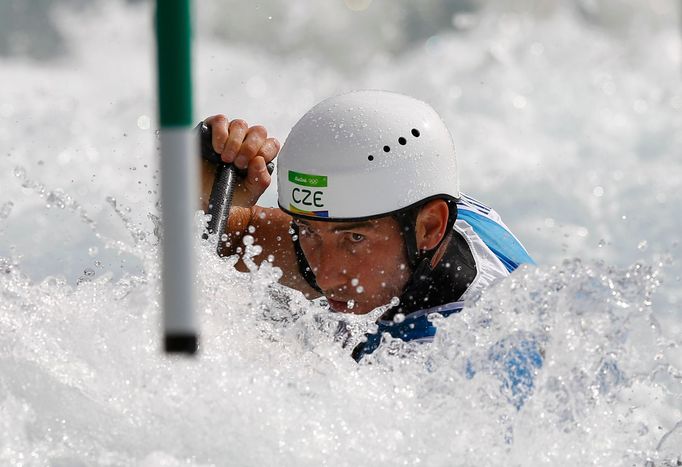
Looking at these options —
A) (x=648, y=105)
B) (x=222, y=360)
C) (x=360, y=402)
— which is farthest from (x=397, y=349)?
(x=648, y=105)

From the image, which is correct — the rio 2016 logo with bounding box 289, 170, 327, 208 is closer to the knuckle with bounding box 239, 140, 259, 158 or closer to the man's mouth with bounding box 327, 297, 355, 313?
the man's mouth with bounding box 327, 297, 355, 313

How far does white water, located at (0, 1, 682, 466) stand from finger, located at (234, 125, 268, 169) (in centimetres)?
38

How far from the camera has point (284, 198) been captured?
3053 millimetres

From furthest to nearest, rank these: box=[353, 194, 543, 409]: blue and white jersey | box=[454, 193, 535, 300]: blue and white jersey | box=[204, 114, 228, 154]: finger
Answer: box=[204, 114, 228, 154]: finger, box=[454, 193, 535, 300]: blue and white jersey, box=[353, 194, 543, 409]: blue and white jersey

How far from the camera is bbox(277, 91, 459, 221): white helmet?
2.95 m

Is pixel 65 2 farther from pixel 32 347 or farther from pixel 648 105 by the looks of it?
pixel 32 347

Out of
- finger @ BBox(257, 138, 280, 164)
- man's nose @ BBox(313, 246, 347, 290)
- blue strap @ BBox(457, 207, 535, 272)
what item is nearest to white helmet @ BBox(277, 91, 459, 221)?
man's nose @ BBox(313, 246, 347, 290)

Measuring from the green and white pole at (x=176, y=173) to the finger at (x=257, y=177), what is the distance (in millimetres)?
2108

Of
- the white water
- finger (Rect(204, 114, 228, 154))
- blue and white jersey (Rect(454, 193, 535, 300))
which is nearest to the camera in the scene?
the white water

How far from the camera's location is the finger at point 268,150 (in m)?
3.58

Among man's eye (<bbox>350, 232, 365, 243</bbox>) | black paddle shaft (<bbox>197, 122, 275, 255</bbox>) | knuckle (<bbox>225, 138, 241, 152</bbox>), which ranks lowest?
black paddle shaft (<bbox>197, 122, 275, 255</bbox>)

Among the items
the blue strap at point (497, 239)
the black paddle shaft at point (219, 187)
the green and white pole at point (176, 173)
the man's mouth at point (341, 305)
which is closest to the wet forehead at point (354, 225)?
the man's mouth at point (341, 305)

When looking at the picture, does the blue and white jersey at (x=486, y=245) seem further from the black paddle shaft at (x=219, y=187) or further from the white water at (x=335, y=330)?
the black paddle shaft at (x=219, y=187)

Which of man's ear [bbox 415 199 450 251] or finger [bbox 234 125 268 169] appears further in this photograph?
finger [bbox 234 125 268 169]
